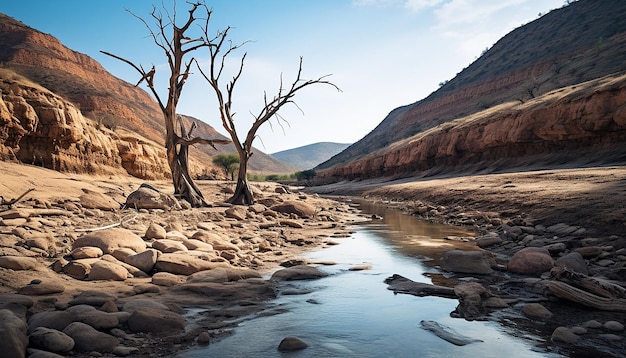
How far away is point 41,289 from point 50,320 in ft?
3.50

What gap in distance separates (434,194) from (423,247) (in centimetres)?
1208

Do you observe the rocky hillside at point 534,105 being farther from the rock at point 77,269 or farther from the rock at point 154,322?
the rock at point 77,269

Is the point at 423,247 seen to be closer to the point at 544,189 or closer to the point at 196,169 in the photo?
the point at 544,189

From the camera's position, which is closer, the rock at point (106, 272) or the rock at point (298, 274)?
the rock at point (106, 272)

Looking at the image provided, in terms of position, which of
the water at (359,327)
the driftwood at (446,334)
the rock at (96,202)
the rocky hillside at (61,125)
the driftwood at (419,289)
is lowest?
the water at (359,327)

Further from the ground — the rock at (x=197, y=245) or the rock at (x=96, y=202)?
the rock at (x=96, y=202)

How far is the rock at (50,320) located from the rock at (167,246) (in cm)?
305

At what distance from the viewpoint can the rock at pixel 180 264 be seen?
5652 mm

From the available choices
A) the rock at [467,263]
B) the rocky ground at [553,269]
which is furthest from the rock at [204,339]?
the rock at [467,263]

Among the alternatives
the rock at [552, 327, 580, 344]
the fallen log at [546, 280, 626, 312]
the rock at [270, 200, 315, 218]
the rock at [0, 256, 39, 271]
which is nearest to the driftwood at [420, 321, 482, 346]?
the rock at [552, 327, 580, 344]

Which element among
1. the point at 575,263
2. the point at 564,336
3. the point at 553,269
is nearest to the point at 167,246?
the point at 564,336

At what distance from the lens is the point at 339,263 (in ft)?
23.5

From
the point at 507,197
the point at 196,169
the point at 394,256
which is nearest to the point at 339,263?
the point at 394,256

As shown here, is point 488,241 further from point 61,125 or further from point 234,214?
point 61,125
